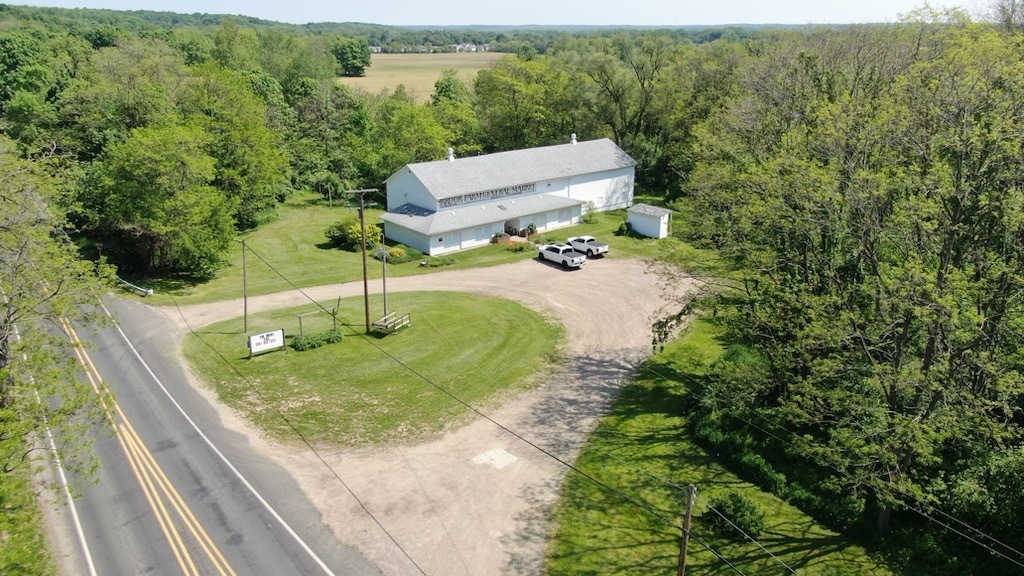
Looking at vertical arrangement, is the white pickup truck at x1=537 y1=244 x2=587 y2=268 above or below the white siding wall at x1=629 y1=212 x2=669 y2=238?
below

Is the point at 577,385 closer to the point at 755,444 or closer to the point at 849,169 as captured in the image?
the point at 755,444

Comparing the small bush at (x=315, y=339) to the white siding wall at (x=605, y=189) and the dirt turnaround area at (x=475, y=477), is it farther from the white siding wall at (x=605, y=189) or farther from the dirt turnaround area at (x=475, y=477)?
the white siding wall at (x=605, y=189)

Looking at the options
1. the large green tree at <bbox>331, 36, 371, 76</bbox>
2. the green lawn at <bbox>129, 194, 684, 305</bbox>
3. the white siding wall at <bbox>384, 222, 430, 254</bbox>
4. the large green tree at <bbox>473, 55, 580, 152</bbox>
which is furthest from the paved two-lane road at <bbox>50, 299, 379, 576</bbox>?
the large green tree at <bbox>331, 36, 371, 76</bbox>

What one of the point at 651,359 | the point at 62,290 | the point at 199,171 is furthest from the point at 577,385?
the point at 199,171

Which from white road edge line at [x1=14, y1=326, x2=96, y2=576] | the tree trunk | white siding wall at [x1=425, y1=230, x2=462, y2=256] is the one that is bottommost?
white road edge line at [x1=14, y1=326, x2=96, y2=576]

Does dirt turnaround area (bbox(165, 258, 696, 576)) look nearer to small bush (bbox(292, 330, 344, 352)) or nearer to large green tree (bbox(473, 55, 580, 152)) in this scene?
small bush (bbox(292, 330, 344, 352))

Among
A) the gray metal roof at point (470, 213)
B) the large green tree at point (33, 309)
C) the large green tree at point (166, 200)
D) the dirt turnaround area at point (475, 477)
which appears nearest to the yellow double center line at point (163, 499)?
the large green tree at point (33, 309)
